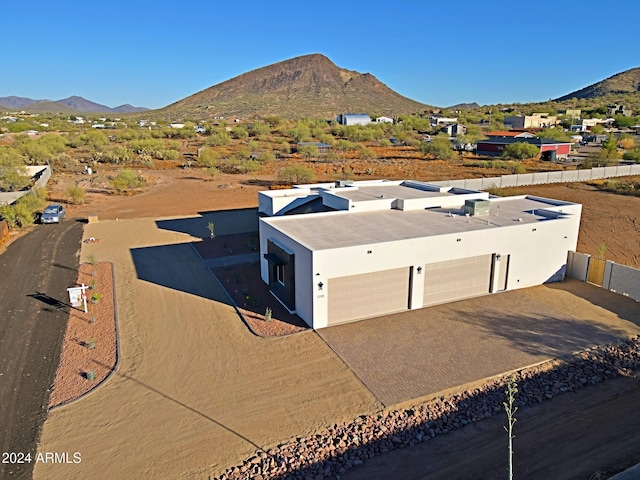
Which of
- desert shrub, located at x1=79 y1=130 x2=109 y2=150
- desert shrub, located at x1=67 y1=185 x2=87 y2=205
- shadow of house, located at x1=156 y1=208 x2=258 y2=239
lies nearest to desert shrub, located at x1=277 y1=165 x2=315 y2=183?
shadow of house, located at x1=156 y1=208 x2=258 y2=239

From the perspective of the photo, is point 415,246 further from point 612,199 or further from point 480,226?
point 612,199

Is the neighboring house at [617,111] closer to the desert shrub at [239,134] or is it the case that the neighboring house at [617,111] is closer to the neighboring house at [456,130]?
the neighboring house at [456,130]

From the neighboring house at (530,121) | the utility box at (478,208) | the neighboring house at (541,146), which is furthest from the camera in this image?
the neighboring house at (530,121)

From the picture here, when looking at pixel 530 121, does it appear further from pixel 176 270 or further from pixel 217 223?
pixel 176 270

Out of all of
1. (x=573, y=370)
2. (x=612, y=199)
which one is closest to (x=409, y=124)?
(x=612, y=199)

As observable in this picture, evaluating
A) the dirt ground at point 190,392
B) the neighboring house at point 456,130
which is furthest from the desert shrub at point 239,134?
the dirt ground at point 190,392
